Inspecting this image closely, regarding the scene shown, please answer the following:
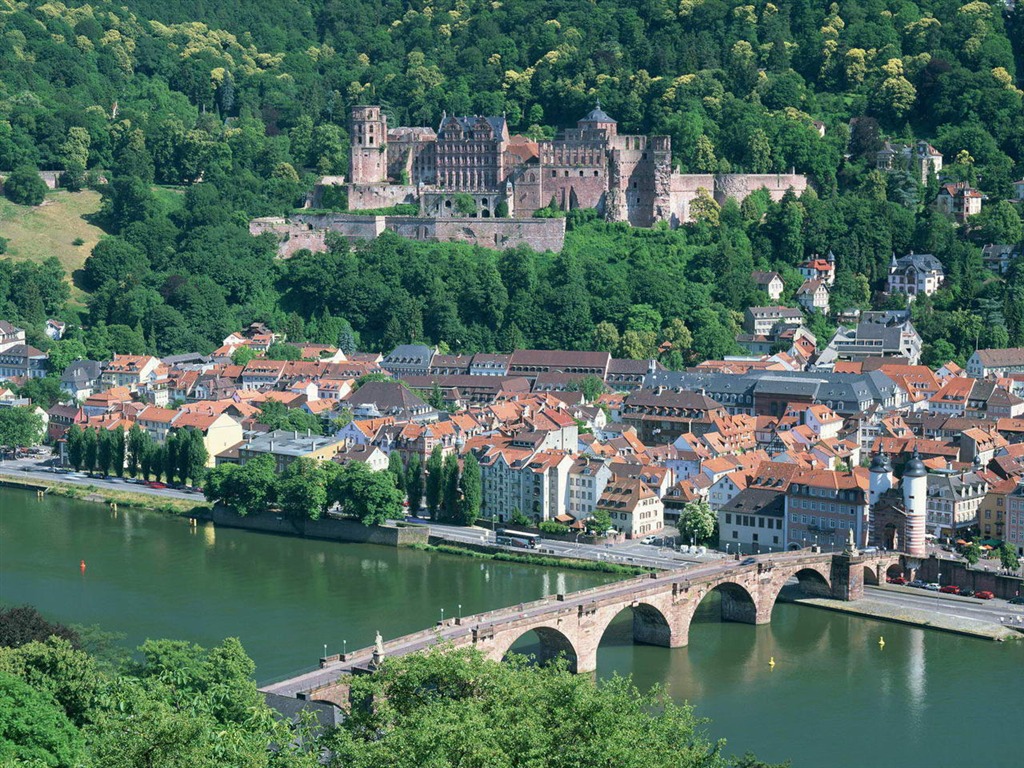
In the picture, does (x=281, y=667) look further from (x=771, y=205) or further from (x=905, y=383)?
(x=771, y=205)

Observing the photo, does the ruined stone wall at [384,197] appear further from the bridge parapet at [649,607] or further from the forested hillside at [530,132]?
the bridge parapet at [649,607]

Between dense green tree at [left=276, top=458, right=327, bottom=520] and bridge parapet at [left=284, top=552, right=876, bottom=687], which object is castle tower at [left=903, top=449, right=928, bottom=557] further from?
dense green tree at [left=276, top=458, right=327, bottom=520]

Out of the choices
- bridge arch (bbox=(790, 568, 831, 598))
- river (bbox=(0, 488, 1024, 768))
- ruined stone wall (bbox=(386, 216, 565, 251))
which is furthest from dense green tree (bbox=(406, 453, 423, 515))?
ruined stone wall (bbox=(386, 216, 565, 251))

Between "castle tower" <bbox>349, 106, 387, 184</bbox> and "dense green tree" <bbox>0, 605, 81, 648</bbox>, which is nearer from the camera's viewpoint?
"dense green tree" <bbox>0, 605, 81, 648</bbox>

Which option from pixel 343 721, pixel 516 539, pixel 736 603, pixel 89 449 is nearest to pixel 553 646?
pixel 736 603

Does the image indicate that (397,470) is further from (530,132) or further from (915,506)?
(530,132)
